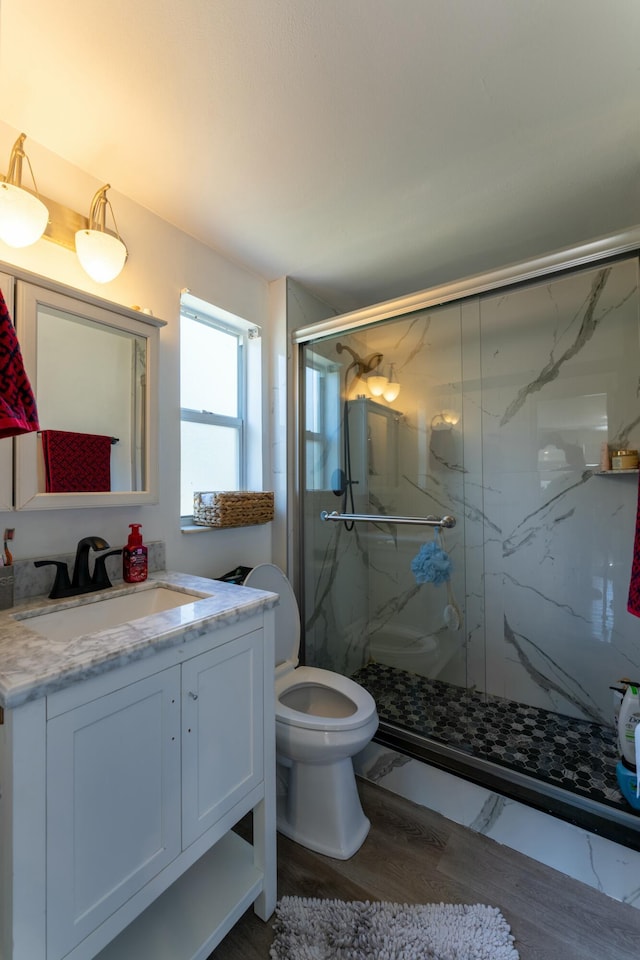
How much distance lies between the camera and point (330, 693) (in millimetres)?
1672

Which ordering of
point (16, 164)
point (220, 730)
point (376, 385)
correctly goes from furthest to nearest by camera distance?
point (376, 385), point (16, 164), point (220, 730)

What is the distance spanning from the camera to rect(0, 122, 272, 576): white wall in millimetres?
1278

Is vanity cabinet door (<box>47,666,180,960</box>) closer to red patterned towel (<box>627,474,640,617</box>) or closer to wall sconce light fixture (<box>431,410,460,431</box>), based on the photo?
red patterned towel (<box>627,474,640,617</box>)

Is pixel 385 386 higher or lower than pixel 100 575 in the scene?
higher

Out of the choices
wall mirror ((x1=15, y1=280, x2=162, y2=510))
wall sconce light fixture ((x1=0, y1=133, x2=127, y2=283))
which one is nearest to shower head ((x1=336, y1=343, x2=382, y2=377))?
wall mirror ((x1=15, y1=280, x2=162, y2=510))

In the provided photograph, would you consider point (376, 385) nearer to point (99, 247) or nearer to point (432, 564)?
point (432, 564)

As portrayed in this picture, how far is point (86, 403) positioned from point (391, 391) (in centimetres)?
162

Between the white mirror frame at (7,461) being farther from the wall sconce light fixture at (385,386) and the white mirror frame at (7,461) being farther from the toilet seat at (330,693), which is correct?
the wall sconce light fixture at (385,386)

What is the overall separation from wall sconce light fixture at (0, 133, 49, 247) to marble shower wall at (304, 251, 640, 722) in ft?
4.26

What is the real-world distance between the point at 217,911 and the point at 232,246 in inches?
92.1

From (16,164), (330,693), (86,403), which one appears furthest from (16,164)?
(330,693)

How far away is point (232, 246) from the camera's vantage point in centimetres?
185

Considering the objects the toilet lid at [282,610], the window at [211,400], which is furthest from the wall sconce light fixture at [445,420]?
the toilet lid at [282,610]

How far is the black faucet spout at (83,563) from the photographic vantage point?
1265 millimetres
